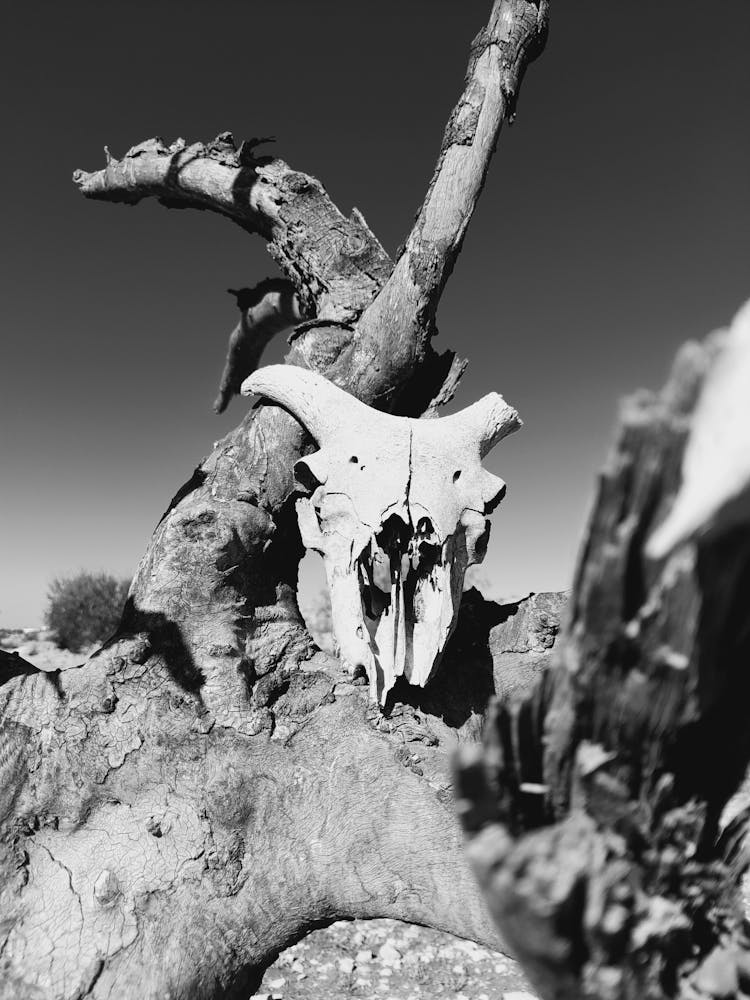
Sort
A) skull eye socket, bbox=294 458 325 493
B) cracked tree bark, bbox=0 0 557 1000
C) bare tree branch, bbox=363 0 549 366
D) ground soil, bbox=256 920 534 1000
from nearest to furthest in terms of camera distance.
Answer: cracked tree bark, bbox=0 0 557 1000 < skull eye socket, bbox=294 458 325 493 < bare tree branch, bbox=363 0 549 366 < ground soil, bbox=256 920 534 1000

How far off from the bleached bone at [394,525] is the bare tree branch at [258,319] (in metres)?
2.33

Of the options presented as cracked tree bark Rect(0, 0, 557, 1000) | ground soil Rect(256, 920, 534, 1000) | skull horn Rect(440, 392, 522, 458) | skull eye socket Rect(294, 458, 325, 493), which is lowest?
ground soil Rect(256, 920, 534, 1000)

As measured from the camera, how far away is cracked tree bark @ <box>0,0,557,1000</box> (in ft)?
6.79

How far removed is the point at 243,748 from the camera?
2.40m

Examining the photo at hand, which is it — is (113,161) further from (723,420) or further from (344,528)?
(723,420)

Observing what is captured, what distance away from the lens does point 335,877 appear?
2.15m

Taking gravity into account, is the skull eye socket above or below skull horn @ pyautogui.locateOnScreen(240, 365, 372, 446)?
below

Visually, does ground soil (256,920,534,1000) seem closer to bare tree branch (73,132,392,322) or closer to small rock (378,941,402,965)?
small rock (378,941,402,965)

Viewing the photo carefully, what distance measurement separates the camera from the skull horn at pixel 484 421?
9.19 ft

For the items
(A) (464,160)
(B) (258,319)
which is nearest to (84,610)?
(B) (258,319)

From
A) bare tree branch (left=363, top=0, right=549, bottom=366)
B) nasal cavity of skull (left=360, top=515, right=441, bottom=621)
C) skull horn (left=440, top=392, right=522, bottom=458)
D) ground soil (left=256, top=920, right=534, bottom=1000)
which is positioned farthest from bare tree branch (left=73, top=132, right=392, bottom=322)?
ground soil (left=256, top=920, right=534, bottom=1000)

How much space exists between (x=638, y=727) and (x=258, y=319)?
4.67m

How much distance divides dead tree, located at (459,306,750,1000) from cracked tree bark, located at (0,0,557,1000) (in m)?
1.24

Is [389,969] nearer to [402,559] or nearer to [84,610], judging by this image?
[402,559]
